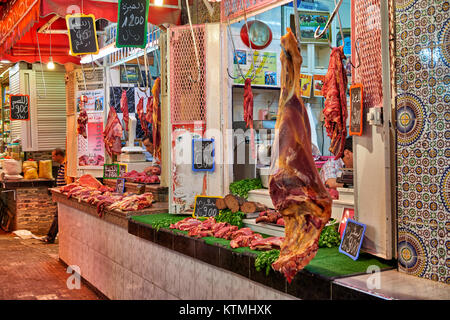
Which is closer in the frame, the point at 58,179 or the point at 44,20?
the point at 44,20

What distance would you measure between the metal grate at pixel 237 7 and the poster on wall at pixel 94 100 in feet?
17.2

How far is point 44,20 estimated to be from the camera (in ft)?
32.9

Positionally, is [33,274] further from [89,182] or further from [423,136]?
[423,136]

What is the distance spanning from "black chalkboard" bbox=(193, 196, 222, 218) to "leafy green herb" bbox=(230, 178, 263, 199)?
0.33 metres

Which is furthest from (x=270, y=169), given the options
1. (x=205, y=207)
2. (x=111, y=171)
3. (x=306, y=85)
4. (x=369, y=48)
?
(x=111, y=171)

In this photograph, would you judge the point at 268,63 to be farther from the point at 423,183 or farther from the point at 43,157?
the point at 43,157

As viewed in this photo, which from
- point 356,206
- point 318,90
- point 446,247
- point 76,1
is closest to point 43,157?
point 76,1

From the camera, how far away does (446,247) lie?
3305 mm

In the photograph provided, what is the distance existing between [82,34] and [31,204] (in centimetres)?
735

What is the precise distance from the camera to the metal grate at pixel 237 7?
590cm

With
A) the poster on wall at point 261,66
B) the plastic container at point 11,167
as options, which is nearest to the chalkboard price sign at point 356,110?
the poster on wall at point 261,66

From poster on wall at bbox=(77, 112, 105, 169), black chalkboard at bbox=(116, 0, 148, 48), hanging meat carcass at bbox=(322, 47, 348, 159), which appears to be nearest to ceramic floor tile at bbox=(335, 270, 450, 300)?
hanging meat carcass at bbox=(322, 47, 348, 159)

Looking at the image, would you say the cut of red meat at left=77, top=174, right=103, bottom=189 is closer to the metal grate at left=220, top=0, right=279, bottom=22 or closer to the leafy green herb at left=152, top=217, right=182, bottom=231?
the leafy green herb at left=152, top=217, right=182, bottom=231

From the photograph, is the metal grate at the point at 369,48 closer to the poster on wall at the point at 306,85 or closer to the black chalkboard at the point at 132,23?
the black chalkboard at the point at 132,23
